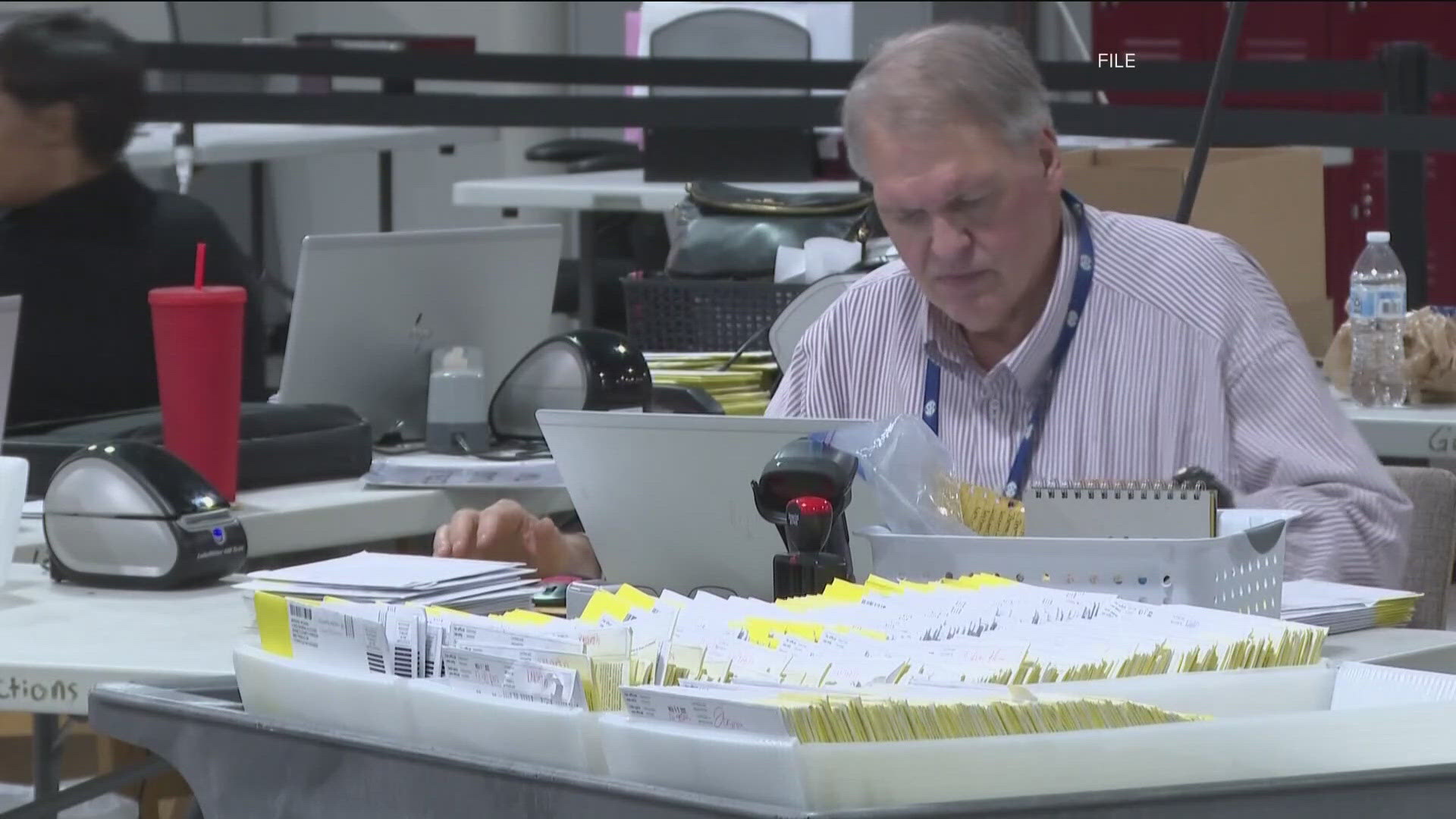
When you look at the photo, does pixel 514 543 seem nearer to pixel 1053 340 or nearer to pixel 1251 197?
pixel 1053 340

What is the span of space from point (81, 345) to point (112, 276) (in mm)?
120

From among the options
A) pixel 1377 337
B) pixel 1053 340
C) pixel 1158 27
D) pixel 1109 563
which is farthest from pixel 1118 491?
pixel 1158 27

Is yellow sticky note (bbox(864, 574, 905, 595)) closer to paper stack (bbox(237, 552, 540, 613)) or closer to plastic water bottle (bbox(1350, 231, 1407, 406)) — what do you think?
paper stack (bbox(237, 552, 540, 613))

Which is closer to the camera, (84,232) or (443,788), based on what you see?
(443,788)

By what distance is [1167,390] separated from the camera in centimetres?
197

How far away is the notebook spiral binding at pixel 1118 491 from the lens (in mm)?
1316

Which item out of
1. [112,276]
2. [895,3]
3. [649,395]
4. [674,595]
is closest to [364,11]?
[895,3]

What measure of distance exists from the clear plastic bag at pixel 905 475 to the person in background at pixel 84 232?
5.62 ft

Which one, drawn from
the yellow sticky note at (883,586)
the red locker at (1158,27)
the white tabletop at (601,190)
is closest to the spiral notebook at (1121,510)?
the yellow sticky note at (883,586)

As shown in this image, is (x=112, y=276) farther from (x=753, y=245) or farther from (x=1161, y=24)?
(x=1161, y=24)

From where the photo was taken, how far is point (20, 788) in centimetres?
226

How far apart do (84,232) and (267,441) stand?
84 cm

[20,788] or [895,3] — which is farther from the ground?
[895,3]

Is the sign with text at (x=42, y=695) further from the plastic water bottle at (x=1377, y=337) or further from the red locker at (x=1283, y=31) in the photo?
the red locker at (x=1283, y=31)
